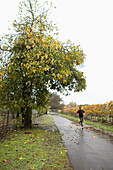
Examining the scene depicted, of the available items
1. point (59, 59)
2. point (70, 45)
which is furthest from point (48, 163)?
point (70, 45)

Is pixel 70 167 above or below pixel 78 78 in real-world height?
below

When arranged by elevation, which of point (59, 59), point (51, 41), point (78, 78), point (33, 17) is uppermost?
point (33, 17)

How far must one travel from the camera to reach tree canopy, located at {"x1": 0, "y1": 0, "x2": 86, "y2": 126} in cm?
686

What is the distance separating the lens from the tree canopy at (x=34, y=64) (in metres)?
6.86

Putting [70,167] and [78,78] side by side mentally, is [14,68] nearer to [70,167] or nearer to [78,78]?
[78,78]

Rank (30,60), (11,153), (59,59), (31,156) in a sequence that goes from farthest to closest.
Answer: (59,59)
(30,60)
(11,153)
(31,156)

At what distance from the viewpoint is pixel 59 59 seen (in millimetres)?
7391

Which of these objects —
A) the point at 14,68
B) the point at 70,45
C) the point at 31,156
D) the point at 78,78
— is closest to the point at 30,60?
the point at 14,68

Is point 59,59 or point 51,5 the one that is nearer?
point 59,59

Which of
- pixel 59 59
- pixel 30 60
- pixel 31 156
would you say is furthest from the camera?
pixel 59 59

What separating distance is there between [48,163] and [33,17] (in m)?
8.95

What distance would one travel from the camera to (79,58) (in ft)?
27.5

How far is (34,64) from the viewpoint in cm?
648

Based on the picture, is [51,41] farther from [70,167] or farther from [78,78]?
[70,167]
